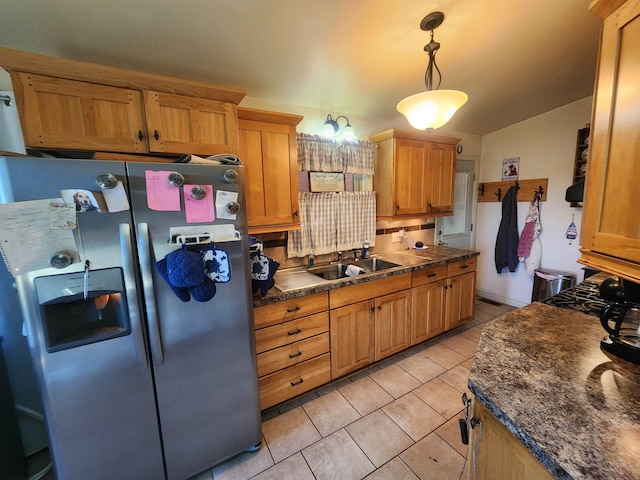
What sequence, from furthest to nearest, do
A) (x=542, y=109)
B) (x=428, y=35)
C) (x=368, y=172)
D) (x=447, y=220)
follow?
(x=447, y=220), (x=542, y=109), (x=368, y=172), (x=428, y=35)

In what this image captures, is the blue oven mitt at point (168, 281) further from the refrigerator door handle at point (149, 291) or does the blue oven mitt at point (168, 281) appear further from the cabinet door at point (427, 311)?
the cabinet door at point (427, 311)

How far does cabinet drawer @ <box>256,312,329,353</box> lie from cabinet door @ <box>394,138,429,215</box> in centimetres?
138

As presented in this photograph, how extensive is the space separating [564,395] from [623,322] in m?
0.60

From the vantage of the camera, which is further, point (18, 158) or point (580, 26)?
point (580, 26)

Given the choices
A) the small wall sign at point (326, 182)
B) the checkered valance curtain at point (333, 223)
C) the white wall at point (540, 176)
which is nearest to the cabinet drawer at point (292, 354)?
the checkered valance curtain at point (333, 223)

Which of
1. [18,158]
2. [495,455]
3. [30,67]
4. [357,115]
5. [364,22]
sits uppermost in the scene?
[364,22]

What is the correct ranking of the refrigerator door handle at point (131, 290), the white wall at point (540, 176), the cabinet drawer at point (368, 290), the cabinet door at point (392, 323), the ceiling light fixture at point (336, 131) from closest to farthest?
1. the refrigerator door handle at point (131, 290)
2. the cabinet drawer at point (368, 290)
3. the cabinet door at point (392, 323)
4. the ceiling light fixture at point (336, 131)
5. the white wall at point (540, 176)

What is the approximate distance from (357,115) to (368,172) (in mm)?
597

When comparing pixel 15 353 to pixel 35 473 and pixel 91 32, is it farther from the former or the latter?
pixel 91 32

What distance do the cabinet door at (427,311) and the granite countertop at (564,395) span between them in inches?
47.1

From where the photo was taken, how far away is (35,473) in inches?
57.2

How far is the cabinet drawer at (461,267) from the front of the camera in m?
2.62

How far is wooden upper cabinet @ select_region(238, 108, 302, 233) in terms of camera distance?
5.93 ft

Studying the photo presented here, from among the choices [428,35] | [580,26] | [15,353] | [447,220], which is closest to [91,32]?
[15,353]
